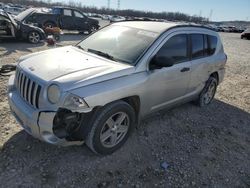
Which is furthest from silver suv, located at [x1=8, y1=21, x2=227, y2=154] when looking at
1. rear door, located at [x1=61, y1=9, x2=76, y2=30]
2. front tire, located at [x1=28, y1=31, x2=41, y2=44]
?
rear door, located at [x1=61, y1=9, x2=76, y2=30]

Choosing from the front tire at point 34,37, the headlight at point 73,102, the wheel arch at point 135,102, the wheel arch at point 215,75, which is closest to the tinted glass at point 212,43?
the wheel arch at point 215,75

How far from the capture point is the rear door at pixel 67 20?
17219 millimetres

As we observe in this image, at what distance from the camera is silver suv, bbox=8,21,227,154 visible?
10.1 feet

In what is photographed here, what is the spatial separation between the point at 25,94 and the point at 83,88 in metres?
0.86

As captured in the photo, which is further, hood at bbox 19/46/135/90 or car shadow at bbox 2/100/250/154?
car shadow at bbox 2/100/250/154

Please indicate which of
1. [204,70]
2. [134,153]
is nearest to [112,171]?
[134,153]

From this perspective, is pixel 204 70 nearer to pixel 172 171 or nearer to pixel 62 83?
pixel 172 171

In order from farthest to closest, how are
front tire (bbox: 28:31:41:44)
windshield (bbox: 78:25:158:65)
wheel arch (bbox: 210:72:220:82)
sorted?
front tire (bbox: 28:31:41:44) → wheel arch (bbox: 210:72:220:82) → windshield (bbox: 78:25:158:65)

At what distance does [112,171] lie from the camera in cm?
343

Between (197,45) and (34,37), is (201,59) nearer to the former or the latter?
(197,45)

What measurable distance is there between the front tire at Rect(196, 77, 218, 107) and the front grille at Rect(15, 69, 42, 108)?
375 cm

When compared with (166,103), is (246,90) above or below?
below

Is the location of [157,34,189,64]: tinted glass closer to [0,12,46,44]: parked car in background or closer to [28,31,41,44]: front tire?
[0,12,46,44]: parked car in background

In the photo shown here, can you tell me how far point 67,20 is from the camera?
684 inches
